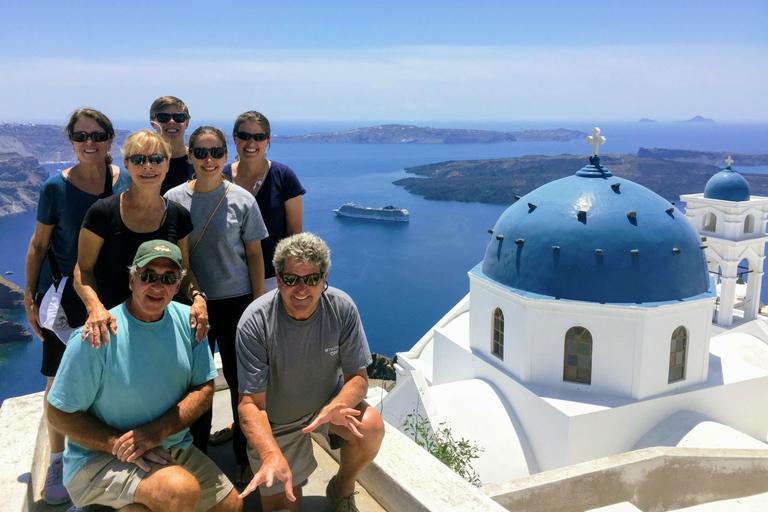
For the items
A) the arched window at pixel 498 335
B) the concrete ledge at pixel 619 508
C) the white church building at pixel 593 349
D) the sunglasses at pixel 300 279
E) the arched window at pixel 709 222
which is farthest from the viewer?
the arched window at pixel 709 222

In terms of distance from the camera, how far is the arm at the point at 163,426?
2.39m

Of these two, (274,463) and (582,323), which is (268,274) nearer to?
(274,463)

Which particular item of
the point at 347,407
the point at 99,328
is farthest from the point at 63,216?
the point at 347,407

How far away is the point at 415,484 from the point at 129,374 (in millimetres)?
1481

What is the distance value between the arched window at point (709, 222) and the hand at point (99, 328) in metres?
15.1

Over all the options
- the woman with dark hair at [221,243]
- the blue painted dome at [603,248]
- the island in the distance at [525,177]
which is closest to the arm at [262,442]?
the woman with dark hair at [221,243]

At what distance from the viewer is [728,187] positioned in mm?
14188

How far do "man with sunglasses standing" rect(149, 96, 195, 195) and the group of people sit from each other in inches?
16.2

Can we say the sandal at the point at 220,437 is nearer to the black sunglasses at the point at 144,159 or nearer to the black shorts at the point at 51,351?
the black shorts at the point at 51,351

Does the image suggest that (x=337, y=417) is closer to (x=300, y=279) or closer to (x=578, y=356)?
(x=300, y=279)

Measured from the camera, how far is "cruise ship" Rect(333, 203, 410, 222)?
209 ft

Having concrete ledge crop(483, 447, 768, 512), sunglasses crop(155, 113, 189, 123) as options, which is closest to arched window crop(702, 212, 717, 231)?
concrete ledge crop(483, 447, 768, 512)

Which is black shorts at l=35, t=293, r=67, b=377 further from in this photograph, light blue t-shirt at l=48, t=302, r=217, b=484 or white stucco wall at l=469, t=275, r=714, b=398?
white stucco wall at l=469, t=275, r=714, b=398

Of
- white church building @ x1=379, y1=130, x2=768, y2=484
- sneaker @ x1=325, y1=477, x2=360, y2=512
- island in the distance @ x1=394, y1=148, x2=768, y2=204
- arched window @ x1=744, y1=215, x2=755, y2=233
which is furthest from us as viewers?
island in the distance @ x1=394, y1=148, x2=768, y2=204
